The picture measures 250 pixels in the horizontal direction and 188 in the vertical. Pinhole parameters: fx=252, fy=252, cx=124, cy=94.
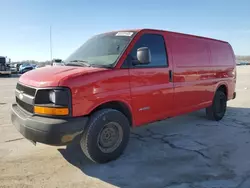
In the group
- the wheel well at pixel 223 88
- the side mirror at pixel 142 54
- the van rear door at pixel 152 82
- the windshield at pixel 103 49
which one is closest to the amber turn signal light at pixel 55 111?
the windshield at pixel 103 49

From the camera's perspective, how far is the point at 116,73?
13.0 feet

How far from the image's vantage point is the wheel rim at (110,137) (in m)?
3.92

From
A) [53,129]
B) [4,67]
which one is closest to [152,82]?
[53,129]

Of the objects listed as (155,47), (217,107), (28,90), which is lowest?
(217,107)

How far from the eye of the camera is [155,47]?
15.7 feet

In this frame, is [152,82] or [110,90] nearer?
[110,90]

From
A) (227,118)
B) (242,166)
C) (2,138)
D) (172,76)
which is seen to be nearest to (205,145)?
(242,166)

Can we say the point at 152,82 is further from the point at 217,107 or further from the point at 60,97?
the point at 217,107

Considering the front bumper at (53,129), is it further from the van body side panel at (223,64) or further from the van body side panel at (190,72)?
the van body side panel at (223,64)

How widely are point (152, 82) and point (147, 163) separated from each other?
1.44m

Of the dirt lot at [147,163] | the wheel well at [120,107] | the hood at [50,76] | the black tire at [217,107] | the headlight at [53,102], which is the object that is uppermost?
the hood at [50,76]

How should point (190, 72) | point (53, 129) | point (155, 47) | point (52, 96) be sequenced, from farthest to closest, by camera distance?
point (190, 72), point (155, 47), point (52, 96), point (53, 129)

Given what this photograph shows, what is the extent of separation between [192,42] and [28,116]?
4047mm

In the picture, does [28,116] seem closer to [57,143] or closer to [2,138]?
[57,143]
